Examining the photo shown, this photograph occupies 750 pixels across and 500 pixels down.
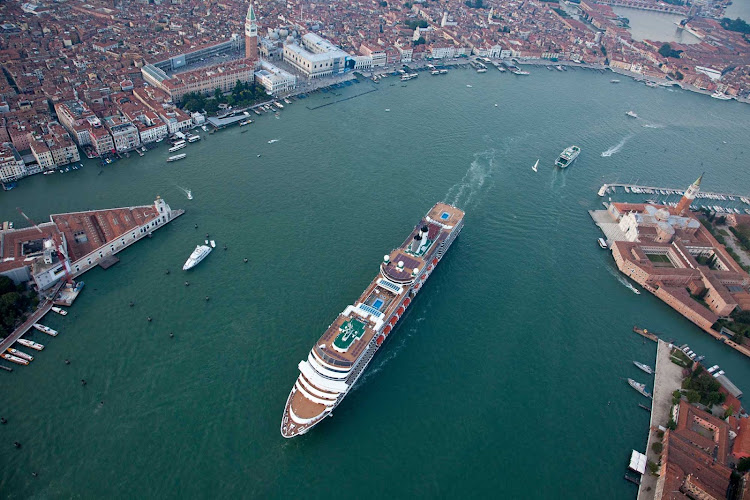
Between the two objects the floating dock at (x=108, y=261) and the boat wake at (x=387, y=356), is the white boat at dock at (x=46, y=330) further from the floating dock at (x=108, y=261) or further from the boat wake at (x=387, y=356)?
the boat wake at (x=387, y=356)

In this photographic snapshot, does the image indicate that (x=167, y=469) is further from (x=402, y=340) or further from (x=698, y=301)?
(x=698, y=301)

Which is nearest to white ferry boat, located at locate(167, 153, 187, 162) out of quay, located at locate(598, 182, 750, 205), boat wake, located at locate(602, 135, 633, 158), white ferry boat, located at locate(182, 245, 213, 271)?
white ferry boat, located at locate(182, 245, 213, 271)

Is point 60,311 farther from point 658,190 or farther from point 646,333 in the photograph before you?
point 658,190

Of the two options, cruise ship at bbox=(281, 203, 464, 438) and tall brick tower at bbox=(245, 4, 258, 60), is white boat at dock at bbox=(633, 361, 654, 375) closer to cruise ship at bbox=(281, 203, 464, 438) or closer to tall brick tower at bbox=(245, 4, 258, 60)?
cruise ship at bbox=(281, 203, 464, 438)

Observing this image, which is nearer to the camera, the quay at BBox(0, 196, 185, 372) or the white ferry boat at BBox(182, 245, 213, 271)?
the quay at BBox(0, 196, 185, 372)

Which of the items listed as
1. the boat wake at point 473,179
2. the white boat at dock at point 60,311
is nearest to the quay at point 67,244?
the white boat at dock at point 60,311

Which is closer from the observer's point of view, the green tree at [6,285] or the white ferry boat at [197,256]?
the green tree at [6,285]
